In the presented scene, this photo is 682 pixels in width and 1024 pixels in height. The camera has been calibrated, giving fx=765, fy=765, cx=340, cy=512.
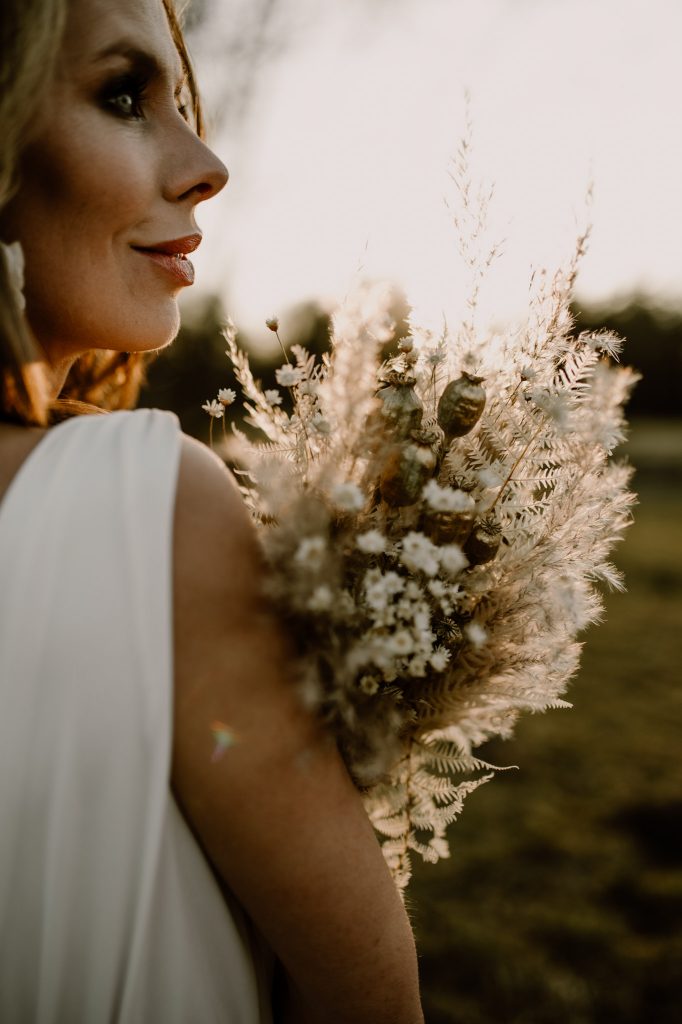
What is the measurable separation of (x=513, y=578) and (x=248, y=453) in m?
0.58

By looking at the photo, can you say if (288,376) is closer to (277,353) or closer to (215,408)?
(215,408)

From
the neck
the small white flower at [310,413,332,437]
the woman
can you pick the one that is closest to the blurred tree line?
the small white flower at [310,413,332,437]

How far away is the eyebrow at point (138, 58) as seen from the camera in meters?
1.50

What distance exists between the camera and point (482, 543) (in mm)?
1444

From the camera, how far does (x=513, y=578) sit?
1499mm

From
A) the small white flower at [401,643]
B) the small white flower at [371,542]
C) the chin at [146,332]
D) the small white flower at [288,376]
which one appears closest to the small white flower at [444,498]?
the small white flower at [371,542]

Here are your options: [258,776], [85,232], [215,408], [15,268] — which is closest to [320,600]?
[258,776]

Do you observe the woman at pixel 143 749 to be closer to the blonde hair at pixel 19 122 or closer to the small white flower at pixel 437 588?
the blonde hair at pixel 19 122

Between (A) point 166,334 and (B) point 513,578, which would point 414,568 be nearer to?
(B) point 513,578

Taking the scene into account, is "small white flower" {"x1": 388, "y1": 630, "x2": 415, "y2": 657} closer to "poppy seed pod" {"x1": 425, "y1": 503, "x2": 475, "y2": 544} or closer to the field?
"poppy seed pod" {"x1": 425, "y1": 503, "x2": 475, "y2": 544}

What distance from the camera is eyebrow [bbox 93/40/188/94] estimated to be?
4.93ft

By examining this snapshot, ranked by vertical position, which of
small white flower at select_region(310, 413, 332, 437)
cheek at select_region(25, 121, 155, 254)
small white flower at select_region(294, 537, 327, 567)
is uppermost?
cheek at select_region(25, 121, 155, 254)

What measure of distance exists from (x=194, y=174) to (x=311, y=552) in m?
0.99

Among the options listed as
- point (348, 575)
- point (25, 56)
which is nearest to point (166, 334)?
point (25, 56)
